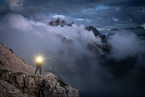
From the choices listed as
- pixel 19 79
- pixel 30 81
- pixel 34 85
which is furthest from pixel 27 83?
pixel 19 79

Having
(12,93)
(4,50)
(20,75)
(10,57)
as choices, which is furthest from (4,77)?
(4,50)

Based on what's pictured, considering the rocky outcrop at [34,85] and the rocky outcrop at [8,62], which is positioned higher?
the rocky outcrop at [8,62]

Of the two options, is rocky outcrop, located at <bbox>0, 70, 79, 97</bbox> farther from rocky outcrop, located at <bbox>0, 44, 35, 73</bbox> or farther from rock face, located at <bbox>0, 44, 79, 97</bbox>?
rocky outcrop, located at <bbox>0, 44, 35, 73</bbox>

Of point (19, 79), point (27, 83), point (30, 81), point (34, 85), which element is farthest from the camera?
point (34, 85)

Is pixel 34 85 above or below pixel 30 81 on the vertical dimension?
below

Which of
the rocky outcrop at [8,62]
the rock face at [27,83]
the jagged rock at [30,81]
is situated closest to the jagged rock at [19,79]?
the rock face at [27,83]

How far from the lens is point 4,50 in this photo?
135ft

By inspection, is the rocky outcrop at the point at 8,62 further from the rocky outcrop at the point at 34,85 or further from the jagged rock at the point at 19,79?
the jagged rock at the point at 19,79

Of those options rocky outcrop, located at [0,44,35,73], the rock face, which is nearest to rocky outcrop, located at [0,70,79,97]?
the rock face

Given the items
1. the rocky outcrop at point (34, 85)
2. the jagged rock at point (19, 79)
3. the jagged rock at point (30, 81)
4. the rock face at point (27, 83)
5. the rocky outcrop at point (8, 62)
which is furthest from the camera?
the rocky outcrop at point (8, 62)

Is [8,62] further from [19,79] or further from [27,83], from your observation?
[27,83]

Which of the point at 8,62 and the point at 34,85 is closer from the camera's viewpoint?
the point at 34,85

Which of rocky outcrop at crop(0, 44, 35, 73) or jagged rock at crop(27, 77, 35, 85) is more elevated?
rocky outcrop at crop(0, 44, 35, 73)

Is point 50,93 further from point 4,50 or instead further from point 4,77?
point 4,50
